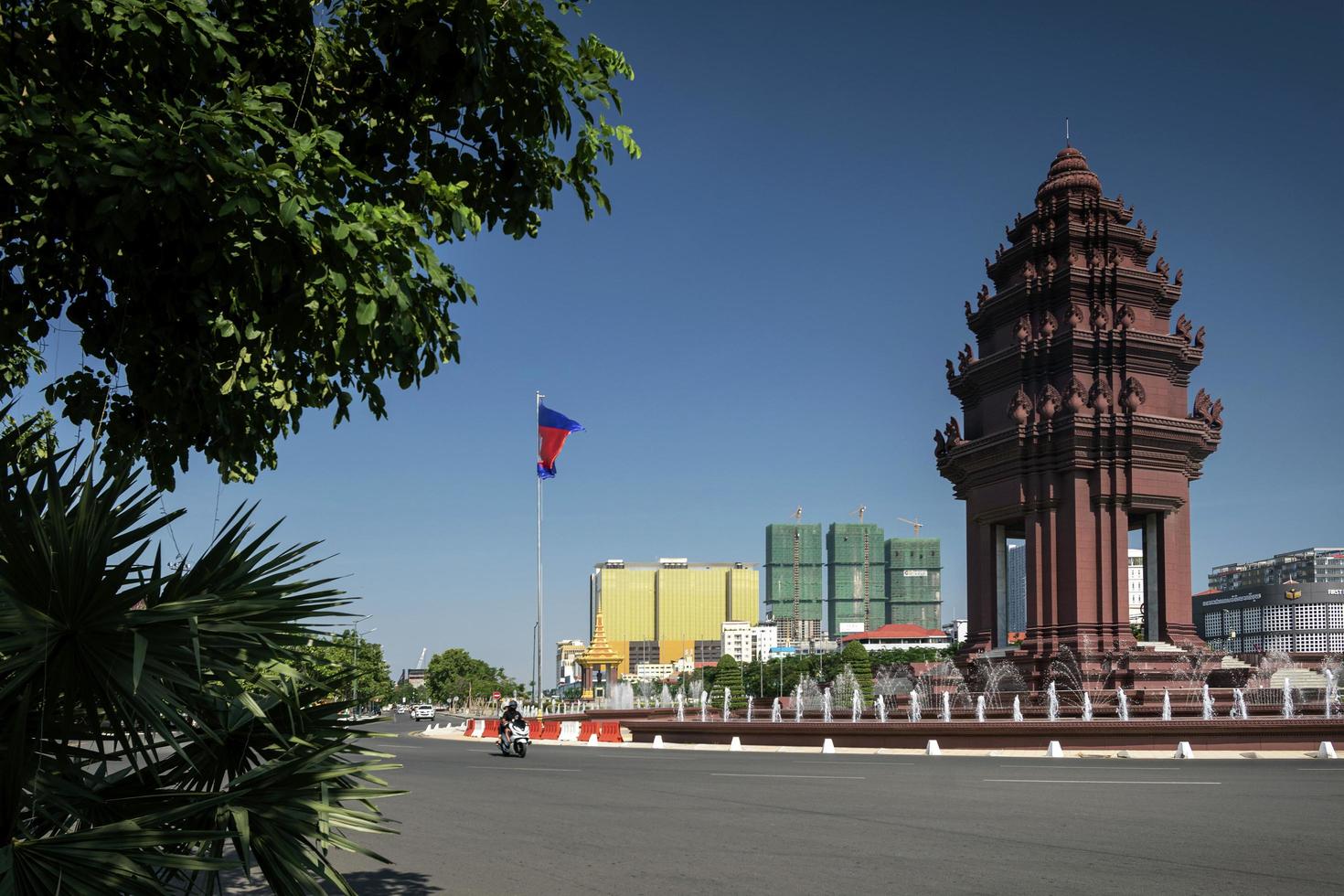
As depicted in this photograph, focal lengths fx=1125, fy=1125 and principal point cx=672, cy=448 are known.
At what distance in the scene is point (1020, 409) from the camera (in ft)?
144

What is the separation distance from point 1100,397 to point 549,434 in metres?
20.6

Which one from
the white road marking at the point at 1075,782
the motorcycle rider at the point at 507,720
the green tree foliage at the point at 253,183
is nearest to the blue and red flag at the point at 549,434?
the motorcycle rider at the point at 507,720

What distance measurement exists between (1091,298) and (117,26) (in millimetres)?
43144

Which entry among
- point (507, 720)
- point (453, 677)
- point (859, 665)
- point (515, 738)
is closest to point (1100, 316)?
point (507, 720)

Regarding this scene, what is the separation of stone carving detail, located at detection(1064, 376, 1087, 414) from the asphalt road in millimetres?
21912

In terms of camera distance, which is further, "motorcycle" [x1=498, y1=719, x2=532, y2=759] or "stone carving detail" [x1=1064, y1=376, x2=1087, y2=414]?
"stone carving detail" [x1=1064, y1=376, x2=1087, y2=414]

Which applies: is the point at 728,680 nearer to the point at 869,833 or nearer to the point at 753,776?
the point at 753,776

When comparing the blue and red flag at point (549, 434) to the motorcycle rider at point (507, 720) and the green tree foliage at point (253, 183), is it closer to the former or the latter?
the motorcycle rider at point (507, 720)

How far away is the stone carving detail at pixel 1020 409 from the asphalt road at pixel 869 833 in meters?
23.0

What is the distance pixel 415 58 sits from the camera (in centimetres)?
679

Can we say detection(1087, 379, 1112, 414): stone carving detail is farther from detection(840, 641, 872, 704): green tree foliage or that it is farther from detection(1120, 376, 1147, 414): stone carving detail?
detection(840, 641, 872, 704): green tree foliage

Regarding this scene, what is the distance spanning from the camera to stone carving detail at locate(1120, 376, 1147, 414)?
137 ft

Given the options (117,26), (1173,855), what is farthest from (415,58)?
(1173,855)

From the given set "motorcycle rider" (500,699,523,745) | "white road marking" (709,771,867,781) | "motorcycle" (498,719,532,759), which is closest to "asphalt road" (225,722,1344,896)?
"white road marking" (709,771,867,781)
